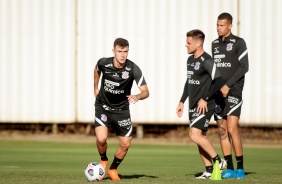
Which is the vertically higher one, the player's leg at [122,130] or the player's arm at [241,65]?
the player's arm at [241,65]

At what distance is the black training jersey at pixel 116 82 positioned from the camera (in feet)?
41.5

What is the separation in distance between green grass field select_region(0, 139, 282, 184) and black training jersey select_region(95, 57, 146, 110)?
1.10m

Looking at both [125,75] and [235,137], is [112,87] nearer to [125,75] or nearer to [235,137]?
[125,75]

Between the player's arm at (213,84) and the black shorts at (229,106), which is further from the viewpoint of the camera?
the black shorts at (229,106)

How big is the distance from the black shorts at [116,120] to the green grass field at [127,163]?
70 centimetres

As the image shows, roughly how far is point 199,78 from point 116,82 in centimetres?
119

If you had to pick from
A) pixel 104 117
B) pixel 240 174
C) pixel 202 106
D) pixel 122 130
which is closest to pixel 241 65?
pixel 202 106

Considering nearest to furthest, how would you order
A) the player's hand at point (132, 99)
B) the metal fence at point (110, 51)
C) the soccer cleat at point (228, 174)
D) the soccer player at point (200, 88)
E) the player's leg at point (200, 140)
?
the player's hand at point (132, 99) < the soccer player at point (200, 88) < the player's leg at point (200, 140) < the soccer cleat at point (228, 174) < the metal fence at point (110, 51)

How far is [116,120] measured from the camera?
1280 centimetres

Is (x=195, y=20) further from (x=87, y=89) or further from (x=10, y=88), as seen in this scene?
(x=10, y=88)

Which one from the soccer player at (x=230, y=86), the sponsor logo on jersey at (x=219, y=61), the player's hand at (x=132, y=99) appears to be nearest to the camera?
the player's hand at (x=132, y=99)

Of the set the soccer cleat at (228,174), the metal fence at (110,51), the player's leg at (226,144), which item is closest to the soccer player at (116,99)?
the player's leg at (226,144)

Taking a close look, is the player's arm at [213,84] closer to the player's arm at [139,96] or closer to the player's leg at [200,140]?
the player's leg at [200,140]

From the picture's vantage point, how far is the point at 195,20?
21672 mm
